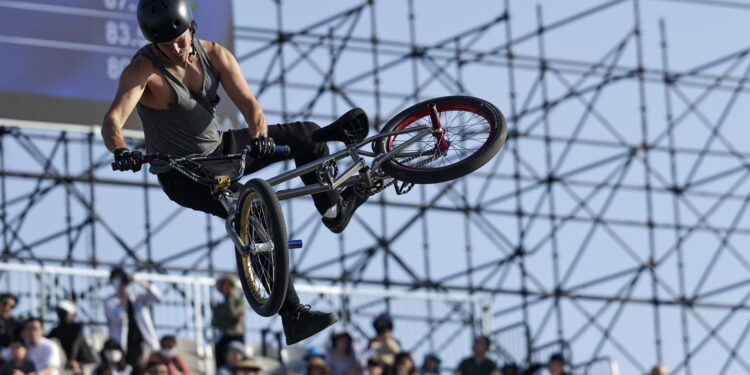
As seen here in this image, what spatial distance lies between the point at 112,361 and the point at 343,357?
69.5 inches

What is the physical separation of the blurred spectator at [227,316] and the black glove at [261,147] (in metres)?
5.87

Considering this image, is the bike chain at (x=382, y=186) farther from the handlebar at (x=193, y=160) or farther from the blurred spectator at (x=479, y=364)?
the blurred spectator at (x=479, y=364)

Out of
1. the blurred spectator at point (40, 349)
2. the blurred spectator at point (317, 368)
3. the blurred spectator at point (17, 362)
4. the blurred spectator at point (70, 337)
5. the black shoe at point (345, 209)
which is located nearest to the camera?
Answer: the black shoe at point (345, 209)

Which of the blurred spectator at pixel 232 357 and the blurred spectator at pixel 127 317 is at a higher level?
the blurred spectator at pixel 127 317

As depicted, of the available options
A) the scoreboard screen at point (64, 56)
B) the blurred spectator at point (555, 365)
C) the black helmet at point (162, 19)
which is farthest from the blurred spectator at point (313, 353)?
the black helmet at point (162, 19)

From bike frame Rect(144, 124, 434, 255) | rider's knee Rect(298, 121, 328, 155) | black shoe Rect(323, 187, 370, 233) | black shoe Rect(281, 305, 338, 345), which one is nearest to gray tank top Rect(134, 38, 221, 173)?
bike frame Rect(144, 124, 434, 255)

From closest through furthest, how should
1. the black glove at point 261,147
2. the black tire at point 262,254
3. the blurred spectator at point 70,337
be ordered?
the black tire at point 262,254, the black glove at point 261,147, the blurred spectator at point 70,337

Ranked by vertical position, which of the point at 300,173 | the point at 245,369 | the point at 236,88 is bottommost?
the point at 245,369

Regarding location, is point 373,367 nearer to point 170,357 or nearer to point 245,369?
point 245,369

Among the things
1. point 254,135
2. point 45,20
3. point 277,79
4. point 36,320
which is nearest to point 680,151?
point 277,79

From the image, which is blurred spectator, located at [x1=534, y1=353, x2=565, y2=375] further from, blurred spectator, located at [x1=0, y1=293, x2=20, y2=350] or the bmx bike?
the bmx bike

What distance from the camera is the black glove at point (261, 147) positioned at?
8.88 meters

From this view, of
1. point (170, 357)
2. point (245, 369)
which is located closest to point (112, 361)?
point (170, 357)

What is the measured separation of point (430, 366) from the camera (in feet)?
52.9
